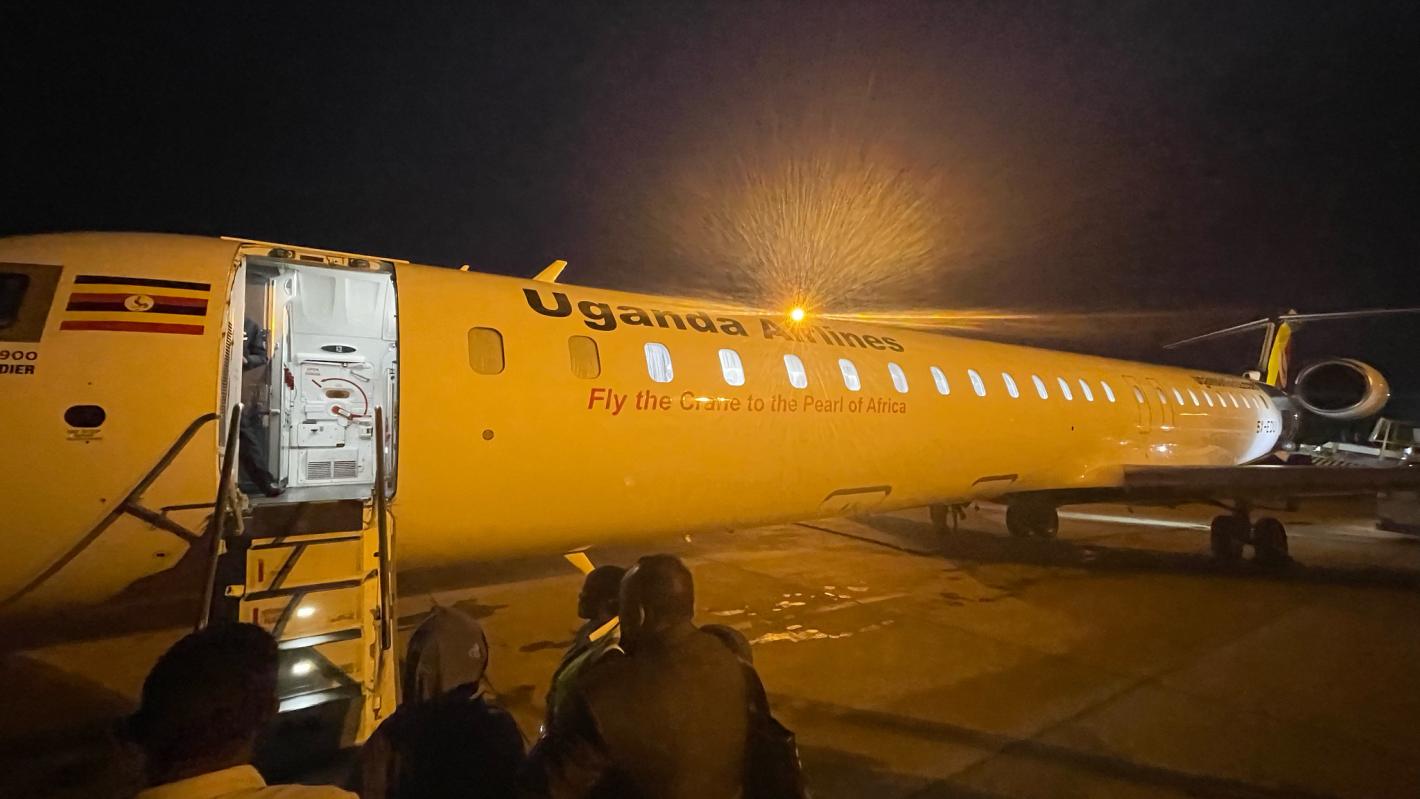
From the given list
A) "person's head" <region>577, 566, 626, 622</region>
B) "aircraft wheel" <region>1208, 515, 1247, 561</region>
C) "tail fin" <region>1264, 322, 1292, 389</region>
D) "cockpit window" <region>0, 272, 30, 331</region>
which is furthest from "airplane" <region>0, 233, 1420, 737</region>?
"tail fin" <region>1264, 322, 1292, 389</region>

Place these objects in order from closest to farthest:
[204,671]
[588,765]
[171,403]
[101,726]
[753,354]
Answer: [204,671] → [588,765] → [171,403] → [101,726] → [753,354]

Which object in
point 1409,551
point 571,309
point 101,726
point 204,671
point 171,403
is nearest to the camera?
point 204,671

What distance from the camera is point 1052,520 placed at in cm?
1377

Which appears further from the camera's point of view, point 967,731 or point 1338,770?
point 967,731

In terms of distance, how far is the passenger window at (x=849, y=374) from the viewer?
308 inches

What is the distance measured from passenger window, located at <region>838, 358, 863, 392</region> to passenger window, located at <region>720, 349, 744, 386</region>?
1347 mm

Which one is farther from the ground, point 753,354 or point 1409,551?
point 753,354

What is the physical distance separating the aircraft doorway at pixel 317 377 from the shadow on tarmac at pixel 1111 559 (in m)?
8.53

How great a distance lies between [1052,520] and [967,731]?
32.0 feet

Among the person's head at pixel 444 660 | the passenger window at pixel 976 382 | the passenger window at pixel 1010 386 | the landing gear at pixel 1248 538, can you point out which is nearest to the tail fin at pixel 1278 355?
the landing gear at pixel 1248 538

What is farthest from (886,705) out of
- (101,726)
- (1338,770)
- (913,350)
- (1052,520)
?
(1052,520)

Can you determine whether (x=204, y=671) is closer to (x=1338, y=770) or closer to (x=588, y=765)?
(x=588, y=765)

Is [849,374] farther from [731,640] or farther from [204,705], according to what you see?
[204,705]

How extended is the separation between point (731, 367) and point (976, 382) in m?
4.26
